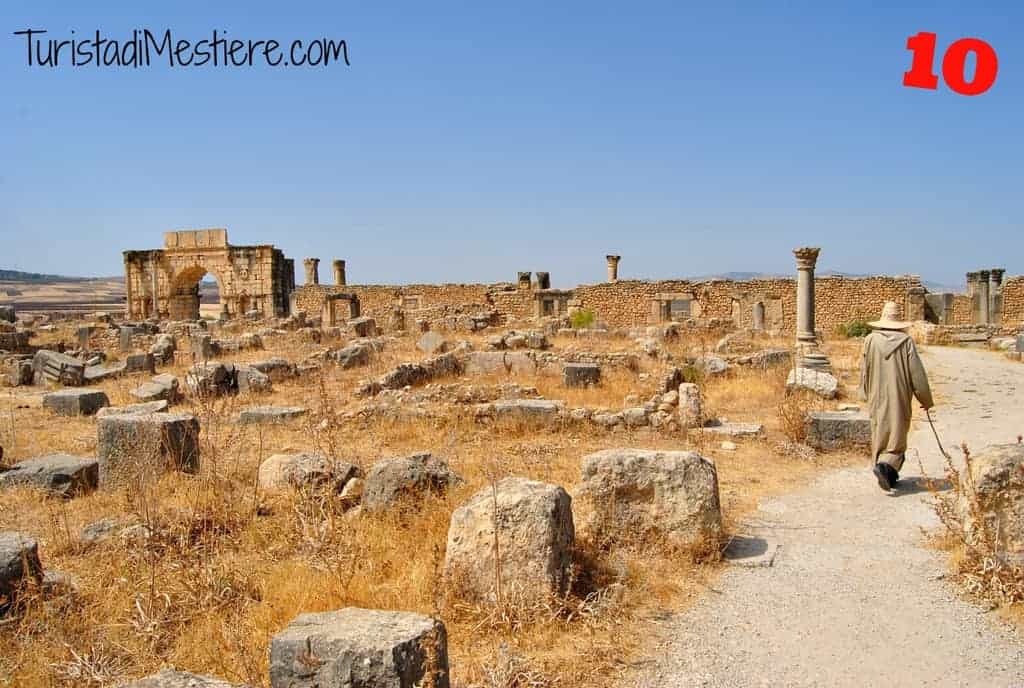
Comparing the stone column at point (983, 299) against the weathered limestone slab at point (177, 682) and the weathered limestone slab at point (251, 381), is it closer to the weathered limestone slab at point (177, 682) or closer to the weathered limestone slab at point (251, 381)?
the weathered limestone slab at point (251, 381)

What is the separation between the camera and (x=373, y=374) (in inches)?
511

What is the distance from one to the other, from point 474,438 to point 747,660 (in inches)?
199

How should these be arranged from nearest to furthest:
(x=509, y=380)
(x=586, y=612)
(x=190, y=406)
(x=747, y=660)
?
1. (x=747, y=660)
2. (x=586, y=612)
3. (x=190, y=406)
4. (x=509, y=380)

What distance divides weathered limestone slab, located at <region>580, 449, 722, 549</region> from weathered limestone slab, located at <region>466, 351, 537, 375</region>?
28.6ft

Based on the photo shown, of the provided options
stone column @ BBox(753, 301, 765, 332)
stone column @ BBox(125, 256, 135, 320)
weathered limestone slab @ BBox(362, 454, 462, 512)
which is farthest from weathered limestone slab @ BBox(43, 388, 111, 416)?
stone column @ BBox(753, 301, 765, 332)

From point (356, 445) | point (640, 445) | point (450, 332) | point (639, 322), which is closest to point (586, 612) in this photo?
point (640, 445)

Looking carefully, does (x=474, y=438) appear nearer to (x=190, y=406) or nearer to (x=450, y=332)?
(x=190, y=406)

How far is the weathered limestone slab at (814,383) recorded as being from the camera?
10.6m

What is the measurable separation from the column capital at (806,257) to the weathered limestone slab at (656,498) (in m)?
11.8

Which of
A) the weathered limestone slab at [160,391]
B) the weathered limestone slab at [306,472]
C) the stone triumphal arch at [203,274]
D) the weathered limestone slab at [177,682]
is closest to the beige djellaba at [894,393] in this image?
the weathered limestone slab at [306,472]

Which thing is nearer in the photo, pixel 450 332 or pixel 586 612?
pixel 586 612

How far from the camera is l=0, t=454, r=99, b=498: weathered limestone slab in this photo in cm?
600

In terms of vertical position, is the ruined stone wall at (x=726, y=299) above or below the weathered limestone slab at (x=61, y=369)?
above

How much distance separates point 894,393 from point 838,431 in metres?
1.79
